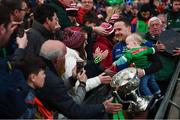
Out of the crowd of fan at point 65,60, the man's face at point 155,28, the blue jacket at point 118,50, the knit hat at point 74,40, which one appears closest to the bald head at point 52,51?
the crowd of fan at point 65,60

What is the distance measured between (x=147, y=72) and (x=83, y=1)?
282 centimetres

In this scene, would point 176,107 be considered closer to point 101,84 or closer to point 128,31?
point 101,84

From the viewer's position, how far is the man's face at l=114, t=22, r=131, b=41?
18.6ft

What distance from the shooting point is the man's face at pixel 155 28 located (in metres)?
6.00

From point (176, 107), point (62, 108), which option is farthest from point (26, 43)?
point (176, 107)

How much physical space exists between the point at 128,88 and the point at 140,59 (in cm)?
72

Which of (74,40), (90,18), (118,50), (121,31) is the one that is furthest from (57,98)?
(90,18)

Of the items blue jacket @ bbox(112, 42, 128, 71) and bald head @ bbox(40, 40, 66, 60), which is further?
blue jacket @ bbox(112, 42, 128, 71)

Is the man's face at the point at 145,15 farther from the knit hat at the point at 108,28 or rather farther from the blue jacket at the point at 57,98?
the blue jacket at the point at 57,98

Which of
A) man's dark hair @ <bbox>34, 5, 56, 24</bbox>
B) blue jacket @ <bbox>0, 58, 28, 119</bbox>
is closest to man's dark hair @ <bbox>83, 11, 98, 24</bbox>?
man's dark hair @ <bbox>34, 5, 56, 24</bbox>

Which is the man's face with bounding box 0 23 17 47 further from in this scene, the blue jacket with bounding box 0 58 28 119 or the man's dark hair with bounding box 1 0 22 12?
the man's dark hair with bounding box 1 0 22 12

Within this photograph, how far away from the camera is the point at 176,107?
166 inches

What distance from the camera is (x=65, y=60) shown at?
450 cm

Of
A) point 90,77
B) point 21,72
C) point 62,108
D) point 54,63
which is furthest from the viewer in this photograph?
point 90,77
